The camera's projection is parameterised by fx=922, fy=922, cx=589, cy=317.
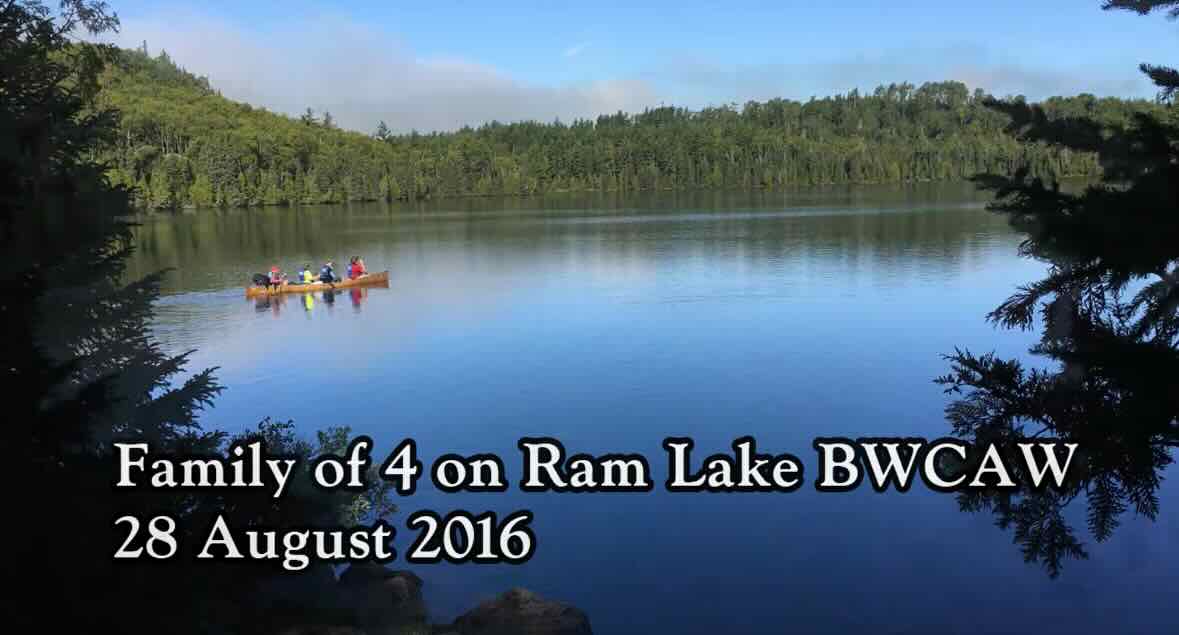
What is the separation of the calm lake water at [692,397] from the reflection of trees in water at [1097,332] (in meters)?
7.93

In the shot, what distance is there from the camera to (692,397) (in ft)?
68.1

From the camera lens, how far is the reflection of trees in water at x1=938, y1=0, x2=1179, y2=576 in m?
3.19

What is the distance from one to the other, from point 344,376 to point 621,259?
84.7 feet

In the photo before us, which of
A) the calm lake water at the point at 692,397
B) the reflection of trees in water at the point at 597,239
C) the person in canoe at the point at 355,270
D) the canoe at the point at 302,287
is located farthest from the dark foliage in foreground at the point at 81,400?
the reflection of trees in water at the point at 597,239

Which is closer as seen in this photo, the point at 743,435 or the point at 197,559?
the point at 197,559

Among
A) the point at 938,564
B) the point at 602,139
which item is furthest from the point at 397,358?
the point at 602,139

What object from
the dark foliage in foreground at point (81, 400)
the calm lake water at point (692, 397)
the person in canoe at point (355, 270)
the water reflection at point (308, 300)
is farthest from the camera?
the person in canoe at point (355, 270)

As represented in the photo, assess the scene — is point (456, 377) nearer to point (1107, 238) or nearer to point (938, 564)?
point (938, 564)

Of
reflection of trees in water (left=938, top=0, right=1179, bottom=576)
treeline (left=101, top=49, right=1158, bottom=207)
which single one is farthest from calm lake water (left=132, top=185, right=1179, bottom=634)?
treeline (left=101, top=49, right=1158, bottom=207)

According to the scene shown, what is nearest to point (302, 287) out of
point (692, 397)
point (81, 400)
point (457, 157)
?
point (692, 397)

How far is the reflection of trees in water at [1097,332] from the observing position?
3.19 meters

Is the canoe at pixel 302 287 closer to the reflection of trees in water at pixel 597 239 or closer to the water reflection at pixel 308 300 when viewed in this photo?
the water reflection at pixel 308 300

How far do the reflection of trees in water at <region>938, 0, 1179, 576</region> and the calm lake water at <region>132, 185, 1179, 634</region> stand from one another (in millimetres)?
7930

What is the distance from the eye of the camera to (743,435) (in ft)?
59.7
